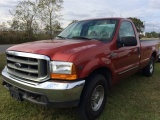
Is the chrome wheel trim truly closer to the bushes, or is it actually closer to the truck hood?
the truck hood

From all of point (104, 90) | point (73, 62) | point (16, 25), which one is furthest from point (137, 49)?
point (16, 25)

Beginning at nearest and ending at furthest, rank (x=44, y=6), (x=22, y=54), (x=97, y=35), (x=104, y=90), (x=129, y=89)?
(x=22, y=54)
(x=104, y=90)
(x=97, y=35)
(x=129, y=89)
(x=44, y=6)

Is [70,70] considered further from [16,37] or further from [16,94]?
[16,37]

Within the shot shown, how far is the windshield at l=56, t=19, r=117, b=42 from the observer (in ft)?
13.6

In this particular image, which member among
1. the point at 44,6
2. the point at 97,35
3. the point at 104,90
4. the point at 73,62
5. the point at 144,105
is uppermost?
the point at 44,6

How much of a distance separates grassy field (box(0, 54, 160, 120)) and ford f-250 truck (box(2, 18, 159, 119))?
45cm

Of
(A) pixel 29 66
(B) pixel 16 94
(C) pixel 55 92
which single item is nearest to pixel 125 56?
(C) pixel 55 92

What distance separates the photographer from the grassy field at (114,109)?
365cm

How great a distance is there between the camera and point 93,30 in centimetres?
443

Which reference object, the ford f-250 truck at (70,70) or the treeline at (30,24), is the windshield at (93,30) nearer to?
the ford f-250 truck at (70,70)

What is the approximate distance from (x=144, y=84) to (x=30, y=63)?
3.90m

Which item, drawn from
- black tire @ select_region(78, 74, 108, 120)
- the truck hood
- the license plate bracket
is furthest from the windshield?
the license plate bracket

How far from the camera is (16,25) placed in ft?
93.0

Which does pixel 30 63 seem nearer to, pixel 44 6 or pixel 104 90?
pixel 104 90
